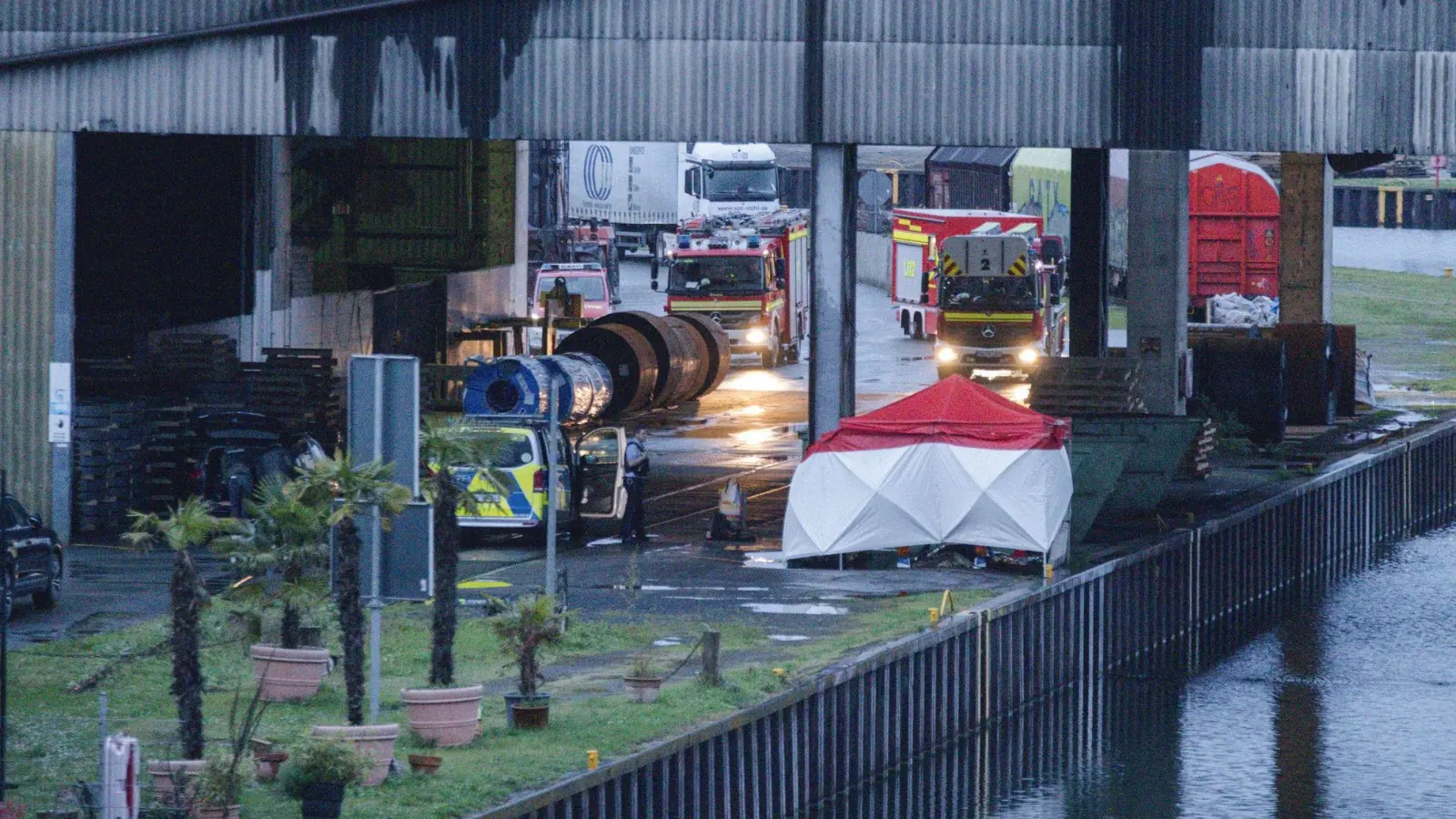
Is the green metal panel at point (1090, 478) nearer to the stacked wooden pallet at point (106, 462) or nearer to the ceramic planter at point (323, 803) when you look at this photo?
the stacked wooden pallet at point (106, 462)

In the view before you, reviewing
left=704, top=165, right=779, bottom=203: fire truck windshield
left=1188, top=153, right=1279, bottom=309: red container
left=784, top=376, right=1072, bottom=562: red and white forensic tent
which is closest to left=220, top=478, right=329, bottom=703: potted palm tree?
left=784, top=376, right=1072, bottom=562: red and white forensic tent

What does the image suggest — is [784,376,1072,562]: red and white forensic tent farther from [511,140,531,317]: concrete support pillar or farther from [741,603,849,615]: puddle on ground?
[511,140,531,317]: concrete support pillar

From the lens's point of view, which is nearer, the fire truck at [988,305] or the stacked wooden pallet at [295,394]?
the stacked wooden pallet at [295,394]

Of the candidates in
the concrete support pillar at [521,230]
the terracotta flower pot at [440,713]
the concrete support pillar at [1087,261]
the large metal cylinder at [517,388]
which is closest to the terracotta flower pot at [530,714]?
the terracotta flower pot at [440,713]

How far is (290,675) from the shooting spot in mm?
24203

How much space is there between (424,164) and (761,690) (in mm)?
36473

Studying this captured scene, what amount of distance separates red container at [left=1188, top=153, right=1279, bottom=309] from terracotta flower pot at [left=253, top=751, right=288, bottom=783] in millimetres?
55835

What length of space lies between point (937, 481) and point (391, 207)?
2767 cm

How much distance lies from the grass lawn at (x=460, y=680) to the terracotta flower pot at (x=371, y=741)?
138 millimetres

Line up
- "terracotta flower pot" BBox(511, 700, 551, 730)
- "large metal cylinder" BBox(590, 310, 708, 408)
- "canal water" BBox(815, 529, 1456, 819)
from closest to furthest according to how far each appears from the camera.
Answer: "terracotta flower pot" BBox(511, 700, 551, 730) < "canal water" BBox(815, 529, 1456, 819) < "large metal cylinder" BBox(590, 310, 708, 408)

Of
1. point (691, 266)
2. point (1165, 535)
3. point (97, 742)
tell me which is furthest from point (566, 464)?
point (691, 266)

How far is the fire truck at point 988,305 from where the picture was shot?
66000 millimetres

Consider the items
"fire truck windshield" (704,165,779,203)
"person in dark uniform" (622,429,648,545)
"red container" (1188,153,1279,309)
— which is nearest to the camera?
"person in dark uniform" (622,429,648,545)

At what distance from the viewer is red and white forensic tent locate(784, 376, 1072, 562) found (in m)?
34.7
